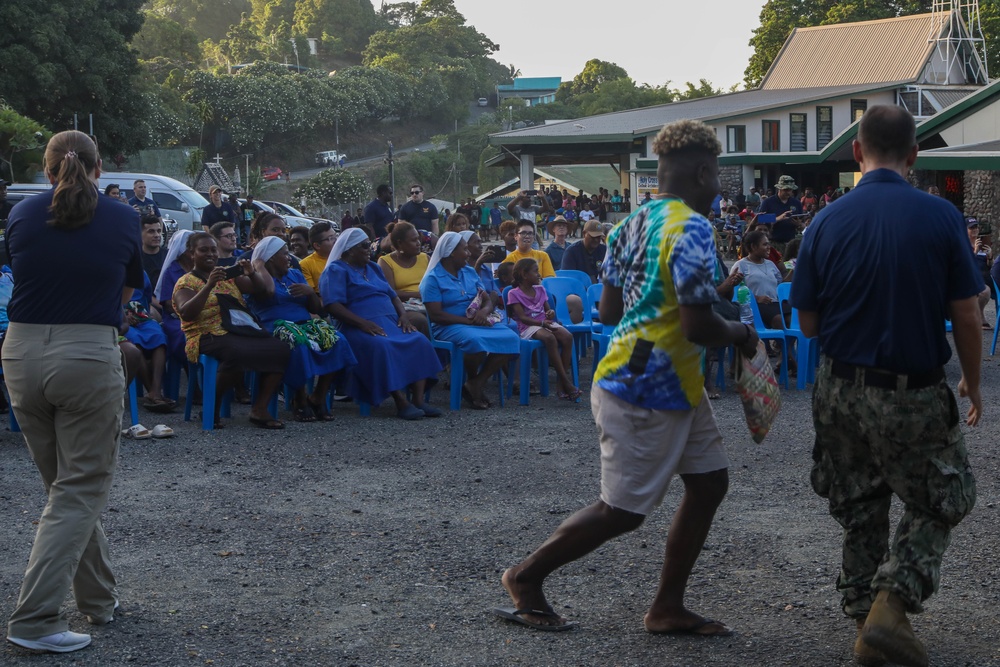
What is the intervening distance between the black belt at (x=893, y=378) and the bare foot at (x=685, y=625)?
1.03 metres

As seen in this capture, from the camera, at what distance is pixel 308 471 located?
7.04 meters

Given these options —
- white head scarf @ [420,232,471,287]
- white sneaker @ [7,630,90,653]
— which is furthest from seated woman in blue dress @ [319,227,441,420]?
white sneaker @ [7,630,90,653]

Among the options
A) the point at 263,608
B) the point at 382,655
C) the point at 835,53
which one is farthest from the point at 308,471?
the point at 835,53

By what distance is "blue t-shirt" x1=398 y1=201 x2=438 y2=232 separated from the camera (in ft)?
51.5

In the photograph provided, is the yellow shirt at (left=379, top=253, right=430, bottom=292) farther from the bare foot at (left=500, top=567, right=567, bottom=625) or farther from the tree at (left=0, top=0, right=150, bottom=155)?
the tree at (left=0, top=0, right=150, bottom=155)

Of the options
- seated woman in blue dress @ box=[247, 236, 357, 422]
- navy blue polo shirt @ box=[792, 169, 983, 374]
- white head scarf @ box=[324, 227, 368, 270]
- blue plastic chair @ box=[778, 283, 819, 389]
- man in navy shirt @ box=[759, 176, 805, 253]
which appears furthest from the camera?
man in navy shirt @ box=[759, 176, 805, 253]

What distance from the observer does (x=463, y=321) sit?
9.41 m

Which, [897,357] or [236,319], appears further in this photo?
[236,319]

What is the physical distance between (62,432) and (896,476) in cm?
286

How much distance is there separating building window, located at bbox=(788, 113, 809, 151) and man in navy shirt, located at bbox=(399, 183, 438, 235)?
31.4 meters

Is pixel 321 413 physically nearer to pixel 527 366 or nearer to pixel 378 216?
pixel 527 366

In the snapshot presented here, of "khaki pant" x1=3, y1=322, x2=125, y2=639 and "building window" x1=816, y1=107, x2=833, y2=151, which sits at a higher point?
"building window" x1=816, y1=107, x2=833, y2=151

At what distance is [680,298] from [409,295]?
21.2ft

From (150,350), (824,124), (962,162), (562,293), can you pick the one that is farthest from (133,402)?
(824,124)
